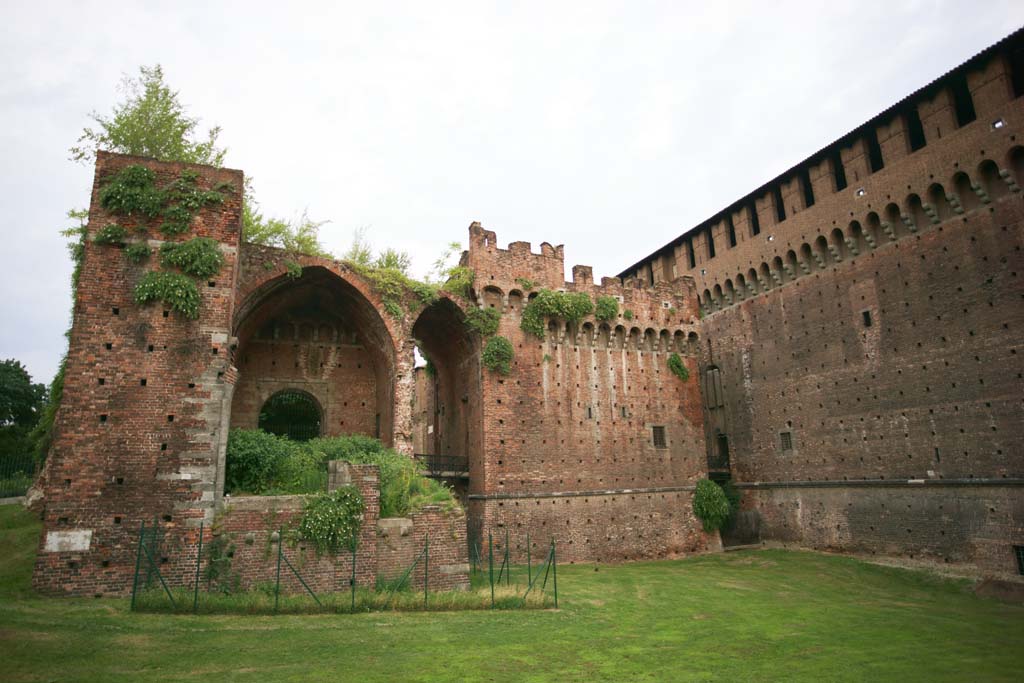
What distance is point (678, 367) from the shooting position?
89.4ft

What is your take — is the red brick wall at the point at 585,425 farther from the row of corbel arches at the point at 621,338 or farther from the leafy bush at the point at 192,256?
the leafy bush at the point at 192,256

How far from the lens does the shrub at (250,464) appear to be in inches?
607

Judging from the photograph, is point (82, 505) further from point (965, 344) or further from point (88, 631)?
point (965, 344)

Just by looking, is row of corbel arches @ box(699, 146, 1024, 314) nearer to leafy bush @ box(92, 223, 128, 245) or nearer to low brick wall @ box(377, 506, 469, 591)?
low brick wall @ box(377, 506, 469, 591)

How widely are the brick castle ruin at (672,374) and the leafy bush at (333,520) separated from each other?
1.27 metres

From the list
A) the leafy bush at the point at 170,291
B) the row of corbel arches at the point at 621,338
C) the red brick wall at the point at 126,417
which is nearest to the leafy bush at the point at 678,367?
the row of corbel arches at the point at 621,338

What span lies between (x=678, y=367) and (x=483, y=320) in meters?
9.89

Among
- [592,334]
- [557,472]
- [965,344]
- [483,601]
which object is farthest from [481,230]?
[965,344]

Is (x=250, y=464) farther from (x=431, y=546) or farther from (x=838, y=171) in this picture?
(x=838, y=171)

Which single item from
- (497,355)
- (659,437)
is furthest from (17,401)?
(659,437)

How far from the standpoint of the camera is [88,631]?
9562 millimetres

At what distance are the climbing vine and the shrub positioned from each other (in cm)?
1113

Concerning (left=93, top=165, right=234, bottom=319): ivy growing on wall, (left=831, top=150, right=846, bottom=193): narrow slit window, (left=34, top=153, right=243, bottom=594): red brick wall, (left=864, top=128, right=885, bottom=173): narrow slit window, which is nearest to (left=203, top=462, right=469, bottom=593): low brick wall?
(left=34, top=153, right=243, bottom=594): red brick wall

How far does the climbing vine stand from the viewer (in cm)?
2402
